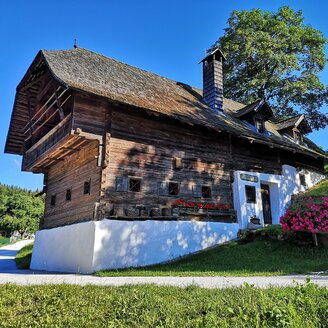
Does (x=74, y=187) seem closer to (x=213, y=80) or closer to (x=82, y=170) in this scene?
(x=82, y=170)

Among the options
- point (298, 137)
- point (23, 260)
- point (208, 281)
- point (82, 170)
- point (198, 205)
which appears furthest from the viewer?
point (298, 137)

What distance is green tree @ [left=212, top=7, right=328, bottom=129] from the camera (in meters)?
31.3

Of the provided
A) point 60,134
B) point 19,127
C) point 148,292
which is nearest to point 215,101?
point 60,134

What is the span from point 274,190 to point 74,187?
12.1 metres

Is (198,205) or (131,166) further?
(198,205)

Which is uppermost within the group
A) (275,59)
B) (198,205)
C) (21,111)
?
(275,59)

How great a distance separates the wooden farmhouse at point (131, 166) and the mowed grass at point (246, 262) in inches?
49.3

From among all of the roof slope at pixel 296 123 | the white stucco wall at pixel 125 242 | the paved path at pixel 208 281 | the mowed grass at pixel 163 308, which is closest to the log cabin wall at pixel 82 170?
the white stucco wall at pixel 125 242

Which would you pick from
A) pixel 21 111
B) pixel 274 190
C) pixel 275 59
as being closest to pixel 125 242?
pixel 21 111

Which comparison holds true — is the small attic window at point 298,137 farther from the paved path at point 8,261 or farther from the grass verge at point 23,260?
the paved path at point 8,261

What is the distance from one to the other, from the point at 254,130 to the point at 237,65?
567 inches

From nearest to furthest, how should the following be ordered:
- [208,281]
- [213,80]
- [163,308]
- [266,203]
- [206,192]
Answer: [163,308]
[208,281]
[206,192]
[266,203]
[213,80]

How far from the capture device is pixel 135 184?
14602mm

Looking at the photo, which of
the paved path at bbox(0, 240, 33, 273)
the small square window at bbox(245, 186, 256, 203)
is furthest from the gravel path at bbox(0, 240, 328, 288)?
the small square window at bbox(245, 186, 256, 203)
